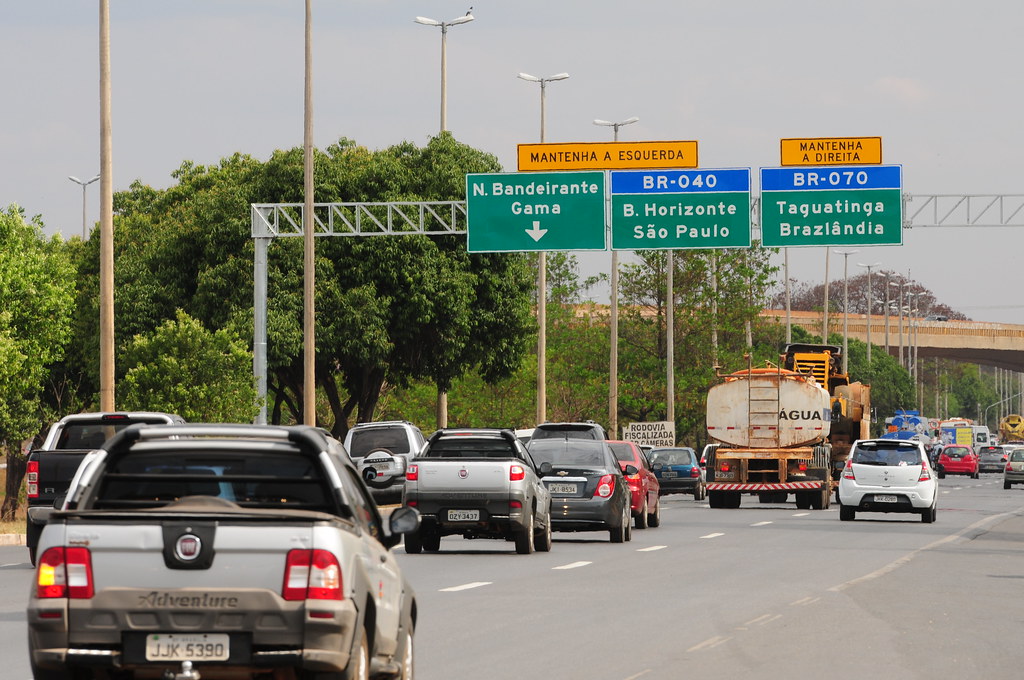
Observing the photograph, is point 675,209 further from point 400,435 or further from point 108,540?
point 108,540

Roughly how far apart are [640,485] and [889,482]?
6.48 m

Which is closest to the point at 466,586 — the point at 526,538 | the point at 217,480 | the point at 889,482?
the point at 526,538

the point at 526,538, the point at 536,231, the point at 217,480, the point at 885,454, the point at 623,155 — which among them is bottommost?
the point at 526,538

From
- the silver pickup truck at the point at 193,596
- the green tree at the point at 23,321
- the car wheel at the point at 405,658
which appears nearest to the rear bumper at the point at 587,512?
the green tree at the point at 23,321

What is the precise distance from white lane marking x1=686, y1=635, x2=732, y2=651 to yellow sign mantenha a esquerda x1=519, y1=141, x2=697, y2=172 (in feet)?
100

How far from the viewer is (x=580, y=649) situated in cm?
1371

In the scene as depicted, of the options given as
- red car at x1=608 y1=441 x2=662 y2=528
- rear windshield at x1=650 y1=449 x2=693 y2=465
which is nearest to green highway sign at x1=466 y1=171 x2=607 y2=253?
red car at x1=608 y1=441 x2=662 y2=528

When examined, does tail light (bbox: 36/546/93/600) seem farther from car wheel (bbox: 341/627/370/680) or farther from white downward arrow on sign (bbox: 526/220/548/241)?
white downward arrow on sign (bbox: 526/220/548/241)

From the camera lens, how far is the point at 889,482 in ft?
121

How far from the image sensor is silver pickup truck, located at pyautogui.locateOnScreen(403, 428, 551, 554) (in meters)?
24.9

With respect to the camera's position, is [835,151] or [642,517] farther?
[835,151]

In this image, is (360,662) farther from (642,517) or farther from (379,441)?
(379,441)

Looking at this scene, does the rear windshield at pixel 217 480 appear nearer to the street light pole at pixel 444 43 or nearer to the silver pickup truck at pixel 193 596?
the silver pickup truck at pixel 193 596

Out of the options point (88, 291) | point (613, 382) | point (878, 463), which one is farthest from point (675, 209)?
point (613, 382)
